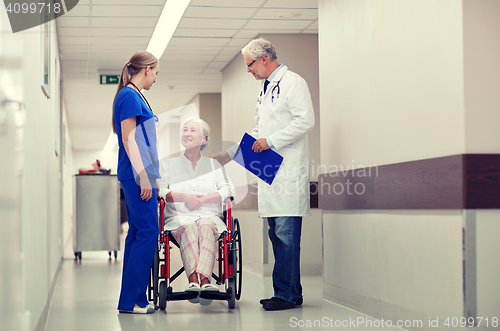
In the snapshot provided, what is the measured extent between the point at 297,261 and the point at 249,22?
3014mm

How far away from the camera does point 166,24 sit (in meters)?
5.69

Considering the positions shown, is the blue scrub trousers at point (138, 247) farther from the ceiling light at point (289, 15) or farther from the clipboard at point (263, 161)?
the ceiling light at point (289, 15)

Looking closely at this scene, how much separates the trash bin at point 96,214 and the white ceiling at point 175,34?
164cm

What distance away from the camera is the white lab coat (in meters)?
3.43

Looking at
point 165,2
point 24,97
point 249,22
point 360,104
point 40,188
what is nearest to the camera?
point 24,97

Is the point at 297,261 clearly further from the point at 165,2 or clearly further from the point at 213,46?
the point at 213,46

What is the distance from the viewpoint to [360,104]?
11.1ft

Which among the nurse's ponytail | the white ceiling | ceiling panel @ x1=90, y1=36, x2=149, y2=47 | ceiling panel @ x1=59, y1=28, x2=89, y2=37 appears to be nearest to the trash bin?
the white ceiling

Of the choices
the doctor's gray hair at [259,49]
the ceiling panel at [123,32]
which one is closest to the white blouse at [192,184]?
the doctor's gray hair at [259,49]

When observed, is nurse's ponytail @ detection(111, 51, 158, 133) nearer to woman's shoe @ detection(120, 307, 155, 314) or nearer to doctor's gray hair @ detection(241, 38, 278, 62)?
doctor's gray hair @ detection(241, 38, 278, 62)

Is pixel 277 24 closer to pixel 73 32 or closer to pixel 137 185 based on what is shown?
pixel 73 32

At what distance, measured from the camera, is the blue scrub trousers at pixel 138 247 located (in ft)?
10.8

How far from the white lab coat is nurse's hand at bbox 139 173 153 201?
0.73 meters

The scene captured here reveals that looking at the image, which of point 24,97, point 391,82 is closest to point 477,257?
point 391,82
